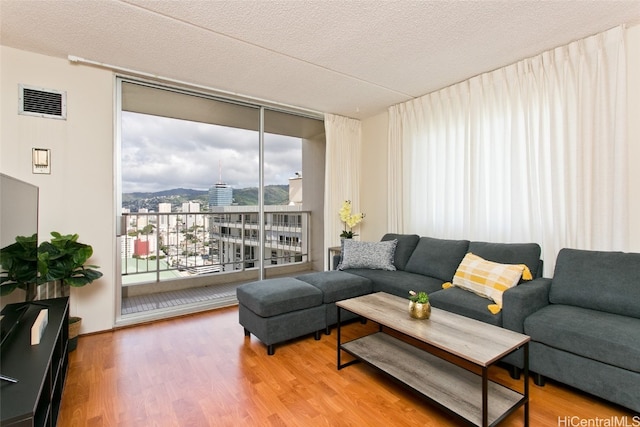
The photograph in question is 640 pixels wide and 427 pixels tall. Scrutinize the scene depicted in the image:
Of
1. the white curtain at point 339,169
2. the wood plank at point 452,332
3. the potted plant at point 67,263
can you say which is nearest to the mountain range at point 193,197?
the white curtain at point 339,169

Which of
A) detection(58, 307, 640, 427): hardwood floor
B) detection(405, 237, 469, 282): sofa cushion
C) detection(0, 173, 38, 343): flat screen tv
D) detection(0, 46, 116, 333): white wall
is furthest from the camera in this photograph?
detection(405, 237, 469, 282): sofa cushion

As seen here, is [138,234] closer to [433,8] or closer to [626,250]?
[433,8]

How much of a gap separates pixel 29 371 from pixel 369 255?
286 centimetres

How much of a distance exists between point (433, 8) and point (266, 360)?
2.82 m

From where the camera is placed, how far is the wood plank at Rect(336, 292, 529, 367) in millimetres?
1509

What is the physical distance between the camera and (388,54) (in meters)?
2.68

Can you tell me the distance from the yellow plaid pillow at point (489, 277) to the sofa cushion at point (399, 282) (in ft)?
0.86

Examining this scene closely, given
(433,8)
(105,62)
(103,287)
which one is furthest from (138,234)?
(433,8)

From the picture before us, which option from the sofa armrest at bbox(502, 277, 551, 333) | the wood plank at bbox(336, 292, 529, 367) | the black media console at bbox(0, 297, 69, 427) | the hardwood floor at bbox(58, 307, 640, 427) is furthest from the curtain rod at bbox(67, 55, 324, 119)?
the sofa armrest at bbox(502, 277, 551, 333)

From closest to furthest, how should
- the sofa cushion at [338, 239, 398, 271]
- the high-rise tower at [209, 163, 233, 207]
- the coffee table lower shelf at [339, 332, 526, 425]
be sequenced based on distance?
1. the coffee table lower shelf at [339, 332, 526, 425]
2. the sofa cushion at [338, 239, 398, 271]
3. the high-rise tower at [209, 163, 233, 207]

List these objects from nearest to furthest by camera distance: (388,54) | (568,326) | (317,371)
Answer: (568,326)
(317,371)
(388,54)
